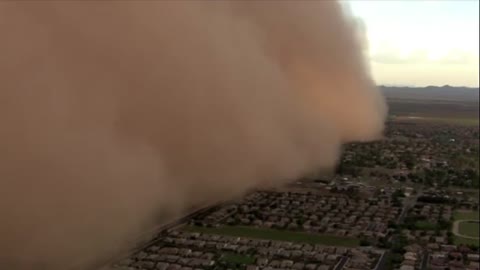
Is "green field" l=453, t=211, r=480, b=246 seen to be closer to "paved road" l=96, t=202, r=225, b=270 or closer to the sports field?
the sports field

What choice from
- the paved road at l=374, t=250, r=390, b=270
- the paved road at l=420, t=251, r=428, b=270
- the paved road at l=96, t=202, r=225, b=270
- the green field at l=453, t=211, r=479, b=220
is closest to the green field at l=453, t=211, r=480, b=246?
the green field at l=453, t=211, r=479, b=220

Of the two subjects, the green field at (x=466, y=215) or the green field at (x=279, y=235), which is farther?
the green field at (x=466, y=215)

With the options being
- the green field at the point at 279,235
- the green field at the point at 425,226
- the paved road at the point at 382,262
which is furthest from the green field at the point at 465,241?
the green field at the point at 279,235

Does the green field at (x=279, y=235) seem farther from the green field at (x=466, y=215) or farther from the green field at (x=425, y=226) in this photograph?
the green field at (x=466, y=215)

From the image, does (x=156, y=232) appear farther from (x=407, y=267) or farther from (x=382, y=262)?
(x=407, y=267)

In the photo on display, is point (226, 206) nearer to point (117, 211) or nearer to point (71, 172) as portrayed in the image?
point (117, 211)

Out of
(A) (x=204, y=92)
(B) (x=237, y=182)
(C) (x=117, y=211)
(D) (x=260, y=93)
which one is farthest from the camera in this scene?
(B) (x=237, y=182)

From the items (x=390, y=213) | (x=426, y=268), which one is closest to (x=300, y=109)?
(x=390, y=213)
